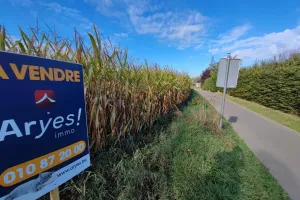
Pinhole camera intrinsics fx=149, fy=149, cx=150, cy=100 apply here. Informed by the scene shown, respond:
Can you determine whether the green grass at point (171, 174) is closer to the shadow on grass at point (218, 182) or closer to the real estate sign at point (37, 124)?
the shadow on grass at point (218, 182)

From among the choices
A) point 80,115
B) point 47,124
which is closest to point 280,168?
point 80,115

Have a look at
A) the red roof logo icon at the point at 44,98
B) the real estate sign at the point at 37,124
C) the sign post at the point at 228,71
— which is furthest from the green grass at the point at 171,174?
the sign post at the point at 228,71

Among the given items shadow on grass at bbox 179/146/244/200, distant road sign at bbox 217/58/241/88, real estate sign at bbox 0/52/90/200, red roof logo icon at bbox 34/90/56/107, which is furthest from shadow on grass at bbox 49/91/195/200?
distant road sign at bbox 217/58/241/88


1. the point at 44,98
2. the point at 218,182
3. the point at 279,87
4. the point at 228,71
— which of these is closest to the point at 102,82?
the point at 44,98

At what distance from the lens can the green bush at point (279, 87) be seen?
28.4 ft

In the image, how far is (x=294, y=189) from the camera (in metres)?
2.61

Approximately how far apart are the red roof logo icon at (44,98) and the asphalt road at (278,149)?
368cm

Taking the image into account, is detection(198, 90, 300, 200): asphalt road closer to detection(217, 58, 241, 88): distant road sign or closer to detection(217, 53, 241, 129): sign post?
detection(217, 53, 241, 129): sign post

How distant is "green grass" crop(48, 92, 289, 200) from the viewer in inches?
82.9

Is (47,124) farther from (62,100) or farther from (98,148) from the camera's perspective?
(98,148)

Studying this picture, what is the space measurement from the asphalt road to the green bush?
370 cm

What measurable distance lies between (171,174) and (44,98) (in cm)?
231

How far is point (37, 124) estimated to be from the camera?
102 cm

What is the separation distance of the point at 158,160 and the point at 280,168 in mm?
2707
